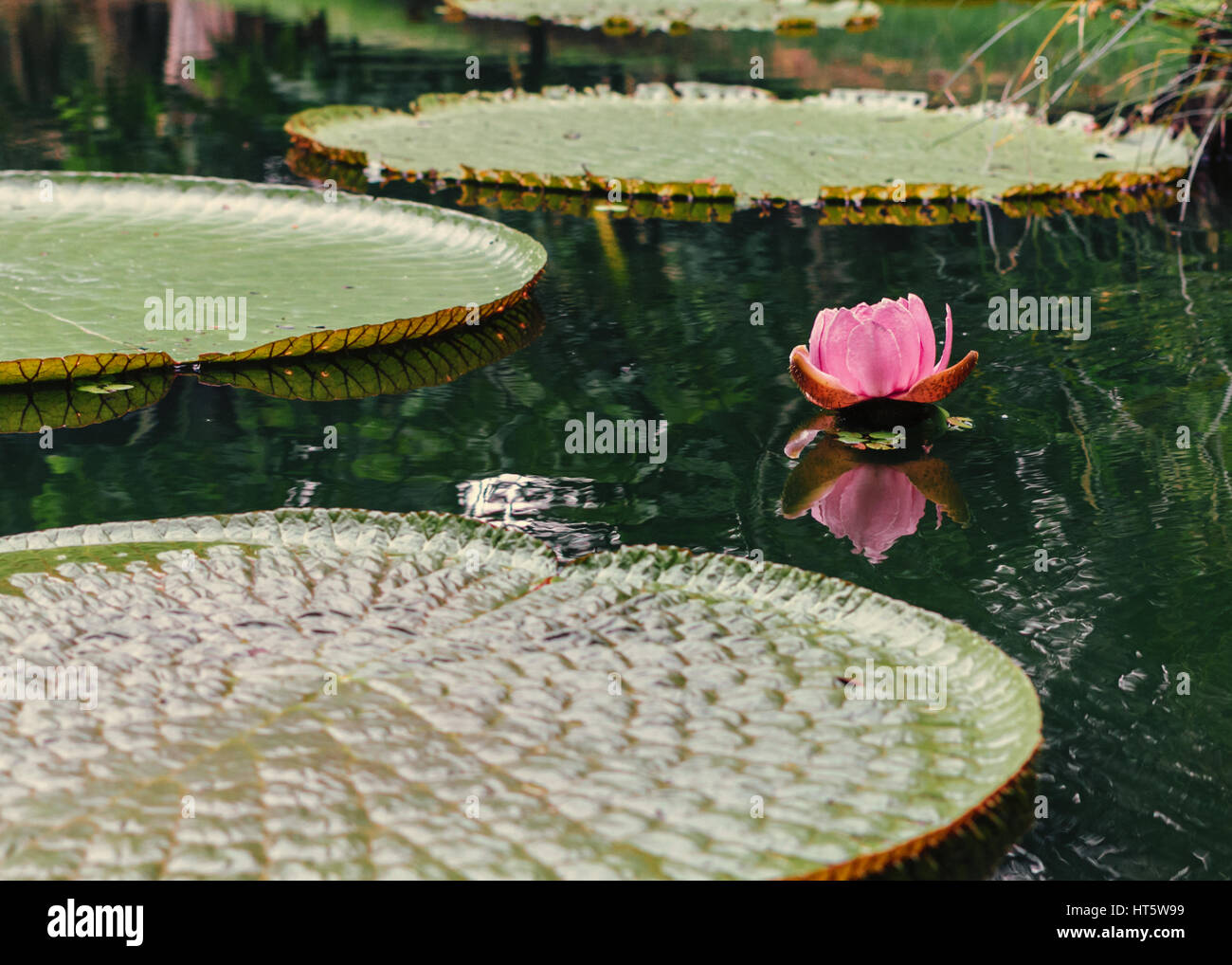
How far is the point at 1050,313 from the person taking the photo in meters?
2.94

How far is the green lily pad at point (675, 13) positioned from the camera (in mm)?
8734

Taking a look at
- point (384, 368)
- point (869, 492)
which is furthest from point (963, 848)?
point (384, 368)

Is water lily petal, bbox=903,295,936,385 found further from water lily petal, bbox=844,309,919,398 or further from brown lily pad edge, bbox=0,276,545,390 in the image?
brown lily pad edge, bbox=0,276,545,390

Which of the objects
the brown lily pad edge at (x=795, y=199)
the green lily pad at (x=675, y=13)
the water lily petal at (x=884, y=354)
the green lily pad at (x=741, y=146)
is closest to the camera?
the water lily petal at (x=884, y=354)

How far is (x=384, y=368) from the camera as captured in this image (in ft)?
8.43

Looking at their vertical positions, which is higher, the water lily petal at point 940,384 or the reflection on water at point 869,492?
the water lily petal at point 940,384

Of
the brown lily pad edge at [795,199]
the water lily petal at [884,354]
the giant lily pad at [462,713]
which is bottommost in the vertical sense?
the giant lily pad at [462,713]

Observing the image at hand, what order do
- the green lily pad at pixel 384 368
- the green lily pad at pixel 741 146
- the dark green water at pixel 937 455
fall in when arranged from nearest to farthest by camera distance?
1. the dark green water at pixel 937 455
2. the green lily pad at pixel 384 368
3. the green lily pad at pixel 741 146

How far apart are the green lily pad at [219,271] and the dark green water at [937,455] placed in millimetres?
168

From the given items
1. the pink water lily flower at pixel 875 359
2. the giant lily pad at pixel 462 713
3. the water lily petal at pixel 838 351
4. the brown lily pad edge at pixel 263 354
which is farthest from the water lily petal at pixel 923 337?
the brown lily pad edge at pixel 263 354

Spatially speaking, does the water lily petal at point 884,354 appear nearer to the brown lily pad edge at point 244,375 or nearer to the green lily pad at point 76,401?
the brown lily pad edge at point 244,375

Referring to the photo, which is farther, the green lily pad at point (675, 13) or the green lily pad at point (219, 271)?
the green lily pad at point (675, 13)

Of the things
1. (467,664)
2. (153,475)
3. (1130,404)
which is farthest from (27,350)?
(1130,404)
